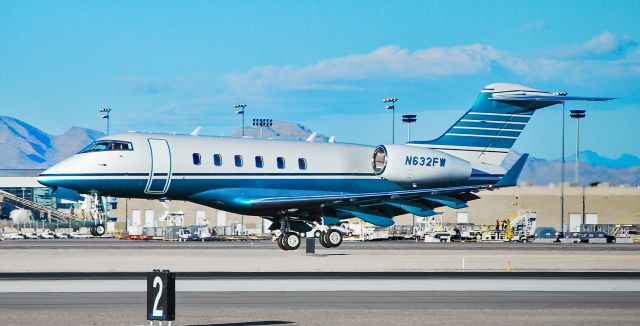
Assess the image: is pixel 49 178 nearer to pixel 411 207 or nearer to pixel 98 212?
pixel 98 212

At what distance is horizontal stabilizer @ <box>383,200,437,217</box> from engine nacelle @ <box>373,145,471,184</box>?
120 inches

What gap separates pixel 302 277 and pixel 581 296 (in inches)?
404

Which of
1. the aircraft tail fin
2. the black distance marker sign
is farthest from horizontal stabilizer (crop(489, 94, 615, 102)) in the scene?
the black distance marker sign

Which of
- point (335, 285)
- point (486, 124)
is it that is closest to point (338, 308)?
point (335, 285)

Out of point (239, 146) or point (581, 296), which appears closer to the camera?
point (581, 296)

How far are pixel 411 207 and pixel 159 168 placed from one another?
41.5 feet

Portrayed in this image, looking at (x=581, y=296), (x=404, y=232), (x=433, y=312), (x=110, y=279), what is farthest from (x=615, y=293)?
(x=404, y=232)

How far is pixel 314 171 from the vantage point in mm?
53219

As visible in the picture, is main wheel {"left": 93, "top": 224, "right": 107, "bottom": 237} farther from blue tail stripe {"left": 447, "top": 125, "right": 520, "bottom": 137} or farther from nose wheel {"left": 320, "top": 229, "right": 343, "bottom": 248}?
blue tail stripe {"left": 447, "top": 125, "right": 520, "bottom": 137}

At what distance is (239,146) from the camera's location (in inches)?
2014

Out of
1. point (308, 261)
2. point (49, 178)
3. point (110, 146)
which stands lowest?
point (308, 261)

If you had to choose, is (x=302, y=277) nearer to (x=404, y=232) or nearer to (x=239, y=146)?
(x=239, y=146)

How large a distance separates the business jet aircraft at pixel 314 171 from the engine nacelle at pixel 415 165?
53 millimetres

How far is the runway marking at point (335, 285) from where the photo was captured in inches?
1180
